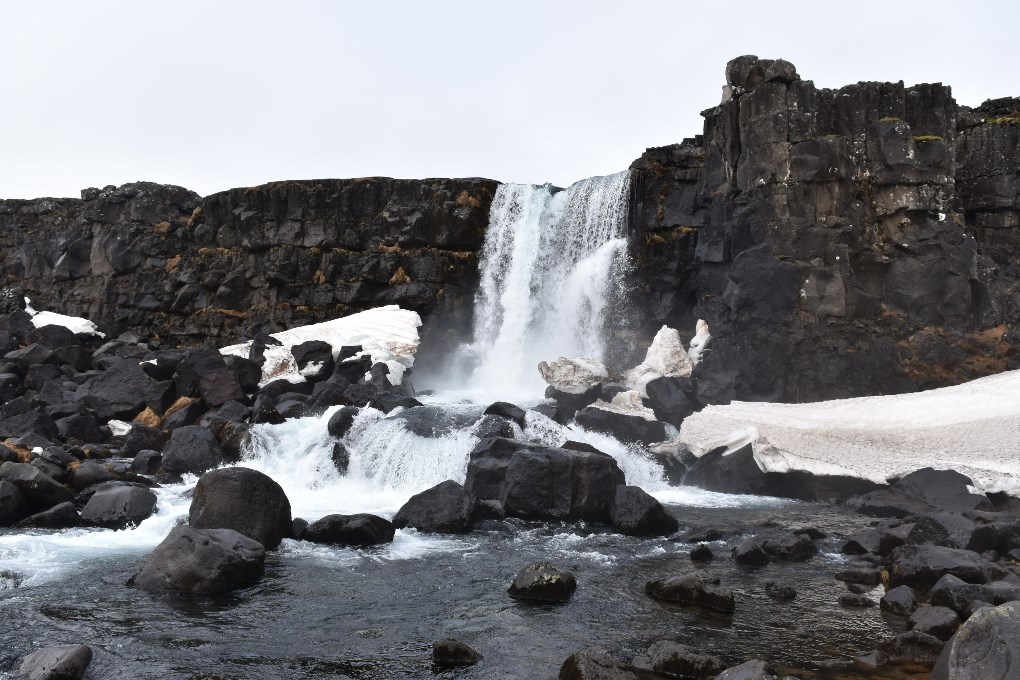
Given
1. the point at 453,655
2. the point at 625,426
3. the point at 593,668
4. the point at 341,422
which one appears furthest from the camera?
the point at 625,426

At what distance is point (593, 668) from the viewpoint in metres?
7.90

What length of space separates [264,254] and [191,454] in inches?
798

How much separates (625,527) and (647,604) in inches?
162

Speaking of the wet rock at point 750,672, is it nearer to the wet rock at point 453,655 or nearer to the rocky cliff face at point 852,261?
the wet rock at point 453,655

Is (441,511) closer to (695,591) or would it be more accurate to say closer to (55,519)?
(695,591)

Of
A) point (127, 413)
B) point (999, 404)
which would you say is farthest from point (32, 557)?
point (999, 404)

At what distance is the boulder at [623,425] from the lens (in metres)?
21.0

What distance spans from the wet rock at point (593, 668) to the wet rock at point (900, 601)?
391cm

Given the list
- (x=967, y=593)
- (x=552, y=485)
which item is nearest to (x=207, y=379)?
(x=552, y=485)

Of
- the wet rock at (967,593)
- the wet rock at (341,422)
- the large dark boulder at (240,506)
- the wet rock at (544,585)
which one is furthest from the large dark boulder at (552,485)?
the wet rock at (967,593)

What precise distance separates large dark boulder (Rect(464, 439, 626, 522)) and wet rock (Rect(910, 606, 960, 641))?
21.0 feet

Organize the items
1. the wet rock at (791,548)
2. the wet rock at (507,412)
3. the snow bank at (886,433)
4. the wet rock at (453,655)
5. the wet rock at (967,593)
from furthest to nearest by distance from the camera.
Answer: the wet rock at (507,412) → the snow bank at (886,433) → the wet rock at (791,548) → the wet rock at (967,593) → the wet rock at (453,655)

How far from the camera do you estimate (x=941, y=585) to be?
10008mm

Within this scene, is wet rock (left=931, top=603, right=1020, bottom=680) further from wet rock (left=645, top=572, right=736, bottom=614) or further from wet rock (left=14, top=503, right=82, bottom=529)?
wet rock (left=14, top=503, right=82, bottom=529)
